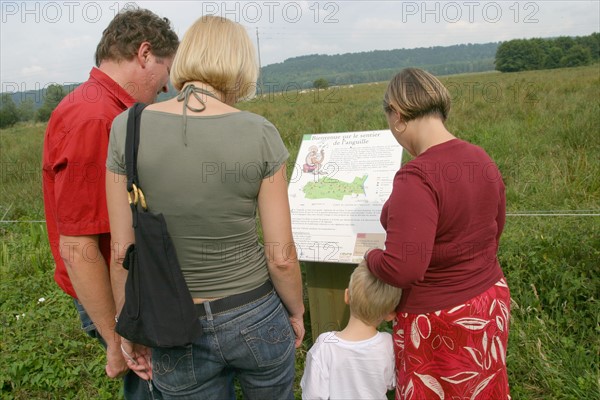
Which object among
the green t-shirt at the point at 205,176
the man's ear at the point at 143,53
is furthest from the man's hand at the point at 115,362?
the man's ear at the point at 143,53

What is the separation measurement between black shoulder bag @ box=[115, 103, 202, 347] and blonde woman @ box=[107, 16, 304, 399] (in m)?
0.04

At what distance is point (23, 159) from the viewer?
39.4ft

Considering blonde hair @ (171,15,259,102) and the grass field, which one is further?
the grass field

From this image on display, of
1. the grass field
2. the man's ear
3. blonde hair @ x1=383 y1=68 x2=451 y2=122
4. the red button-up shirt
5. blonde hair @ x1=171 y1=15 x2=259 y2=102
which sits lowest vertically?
the grass field

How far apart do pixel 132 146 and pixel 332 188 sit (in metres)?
1.79

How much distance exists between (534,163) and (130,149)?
20.4 feet

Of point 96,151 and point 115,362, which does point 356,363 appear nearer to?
point 115,362

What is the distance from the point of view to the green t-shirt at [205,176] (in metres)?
1.44

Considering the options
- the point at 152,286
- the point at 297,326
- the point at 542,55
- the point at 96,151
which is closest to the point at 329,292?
the point at 297,326

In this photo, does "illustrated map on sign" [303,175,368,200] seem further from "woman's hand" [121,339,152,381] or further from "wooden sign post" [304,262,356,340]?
"woman's hand" [121,339,152,381]

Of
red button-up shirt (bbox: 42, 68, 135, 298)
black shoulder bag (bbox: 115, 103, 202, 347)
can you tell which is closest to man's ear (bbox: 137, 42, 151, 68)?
red button-up shirt (bbox: 42, 68, 135, 298)

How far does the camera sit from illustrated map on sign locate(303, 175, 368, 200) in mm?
2975

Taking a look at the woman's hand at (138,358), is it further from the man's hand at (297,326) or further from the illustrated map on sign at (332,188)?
the illustrated map on sign at (332,188)

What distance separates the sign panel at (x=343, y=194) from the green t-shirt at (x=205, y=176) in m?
1.37
